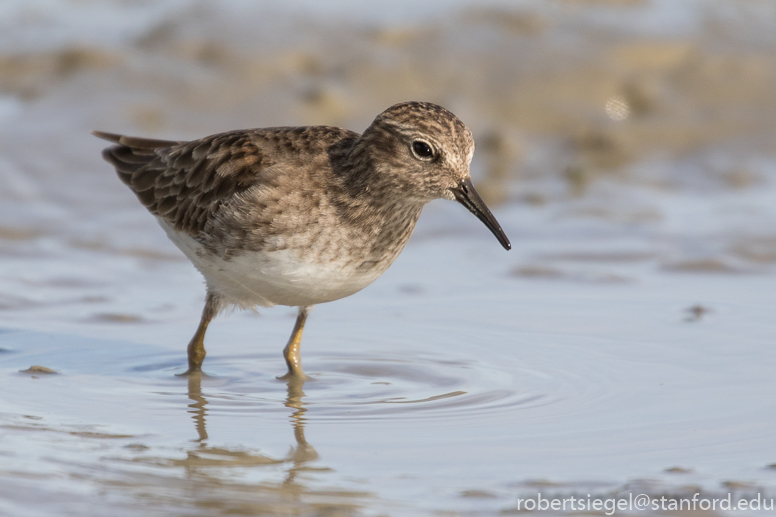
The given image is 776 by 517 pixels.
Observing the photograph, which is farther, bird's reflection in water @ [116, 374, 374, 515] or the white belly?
the white belly

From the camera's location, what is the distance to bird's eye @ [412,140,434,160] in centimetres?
691

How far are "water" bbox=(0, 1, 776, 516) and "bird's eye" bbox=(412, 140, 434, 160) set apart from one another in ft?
4.98

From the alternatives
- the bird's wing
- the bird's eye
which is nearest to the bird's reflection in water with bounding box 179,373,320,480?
the bird's wing

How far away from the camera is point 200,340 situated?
7.60 meters

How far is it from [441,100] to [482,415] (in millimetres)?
6626

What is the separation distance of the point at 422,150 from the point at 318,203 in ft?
2.51

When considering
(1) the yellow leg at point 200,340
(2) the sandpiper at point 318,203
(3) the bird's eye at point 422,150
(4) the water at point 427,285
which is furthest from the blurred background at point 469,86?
(3) the bird's eye at point 422,150

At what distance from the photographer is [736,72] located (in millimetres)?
13133

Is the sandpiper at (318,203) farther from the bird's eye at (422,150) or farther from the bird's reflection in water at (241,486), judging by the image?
the bird's reflection in water at (241,486)

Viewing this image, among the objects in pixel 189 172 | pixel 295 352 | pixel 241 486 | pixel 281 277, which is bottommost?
pixel 241 486

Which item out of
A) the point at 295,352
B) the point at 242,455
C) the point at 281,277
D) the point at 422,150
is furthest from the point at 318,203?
the point at 242,455

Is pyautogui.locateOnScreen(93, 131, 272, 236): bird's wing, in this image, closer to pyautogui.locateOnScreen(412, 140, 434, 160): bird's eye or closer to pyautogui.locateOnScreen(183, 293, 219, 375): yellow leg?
pyautogui.locateOnScreen(183, 293, 219, 375): yellow leg

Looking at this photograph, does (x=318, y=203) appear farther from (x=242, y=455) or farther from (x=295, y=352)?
(x=242, y=455)

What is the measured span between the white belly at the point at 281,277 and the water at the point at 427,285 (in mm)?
588
